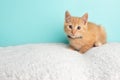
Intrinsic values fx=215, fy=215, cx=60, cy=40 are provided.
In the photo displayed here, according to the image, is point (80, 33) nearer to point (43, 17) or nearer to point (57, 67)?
point (43, 17)

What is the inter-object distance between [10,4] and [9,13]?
0.07 meters

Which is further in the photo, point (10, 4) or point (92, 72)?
point (10, 4)

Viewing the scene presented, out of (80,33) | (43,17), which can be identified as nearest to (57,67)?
(80,33)

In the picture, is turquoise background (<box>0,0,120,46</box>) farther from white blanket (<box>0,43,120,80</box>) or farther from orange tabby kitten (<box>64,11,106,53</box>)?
white blanket (<box>0,43,120,80</box>)

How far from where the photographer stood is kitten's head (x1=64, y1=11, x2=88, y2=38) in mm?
1434

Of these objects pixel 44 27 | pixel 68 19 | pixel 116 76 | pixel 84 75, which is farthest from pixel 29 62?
pixel 44 27

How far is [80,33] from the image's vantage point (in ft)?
4.74

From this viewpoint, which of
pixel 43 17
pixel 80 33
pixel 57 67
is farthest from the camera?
pixel 43 17

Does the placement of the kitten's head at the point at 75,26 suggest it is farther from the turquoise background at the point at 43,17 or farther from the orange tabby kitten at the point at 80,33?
the turquoise background at the point at 43,17

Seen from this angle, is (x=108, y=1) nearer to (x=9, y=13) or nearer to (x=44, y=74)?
(x=9, y=13)

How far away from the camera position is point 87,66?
42.2 inches

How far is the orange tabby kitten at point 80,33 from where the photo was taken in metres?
1.44

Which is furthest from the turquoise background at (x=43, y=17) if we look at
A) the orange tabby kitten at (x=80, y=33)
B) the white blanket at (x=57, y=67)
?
the white blanket at (x=57, y=67)

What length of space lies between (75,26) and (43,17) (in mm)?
328
